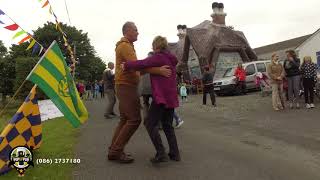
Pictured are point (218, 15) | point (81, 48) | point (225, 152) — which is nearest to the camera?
point (225, 152)

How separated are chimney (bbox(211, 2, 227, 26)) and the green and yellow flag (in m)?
33.9

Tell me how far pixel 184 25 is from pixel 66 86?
46.1 m

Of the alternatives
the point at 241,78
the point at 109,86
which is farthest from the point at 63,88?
the point at 241,78

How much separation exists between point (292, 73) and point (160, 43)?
8.52 meters

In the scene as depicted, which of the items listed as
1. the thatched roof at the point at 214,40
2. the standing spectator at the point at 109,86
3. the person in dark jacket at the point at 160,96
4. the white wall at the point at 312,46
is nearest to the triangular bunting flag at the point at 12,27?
the person in dark jacket at the point at 160,96

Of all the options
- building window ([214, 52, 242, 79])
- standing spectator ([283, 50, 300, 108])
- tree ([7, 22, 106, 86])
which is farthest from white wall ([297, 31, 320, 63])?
standing spectator ([283, 50, 300, 108])

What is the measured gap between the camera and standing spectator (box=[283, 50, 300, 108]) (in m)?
13.9

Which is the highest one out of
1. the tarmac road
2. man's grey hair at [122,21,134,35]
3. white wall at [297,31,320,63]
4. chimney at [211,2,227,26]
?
chimney at [211,2,227,26]

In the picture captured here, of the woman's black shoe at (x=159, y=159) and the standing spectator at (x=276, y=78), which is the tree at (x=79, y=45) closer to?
the standing spectator at (x=276, y=78)

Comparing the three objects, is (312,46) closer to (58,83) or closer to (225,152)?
(225,152)

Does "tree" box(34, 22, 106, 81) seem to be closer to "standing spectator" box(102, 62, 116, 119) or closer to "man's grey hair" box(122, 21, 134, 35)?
"standing spectator" box(102, 62, 116, 119)

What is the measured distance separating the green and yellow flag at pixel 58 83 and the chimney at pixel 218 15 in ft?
111

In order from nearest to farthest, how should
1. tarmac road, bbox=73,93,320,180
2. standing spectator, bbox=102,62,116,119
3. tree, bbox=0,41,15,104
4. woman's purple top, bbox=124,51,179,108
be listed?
tarmac road, bbox=73,93,320,180 → woman's purple top, bbox=124,51,179,108 → standing spectator, bbox=102,62,116,119 → tree, bbox=0,41,15,104

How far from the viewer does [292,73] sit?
45.8 ft
